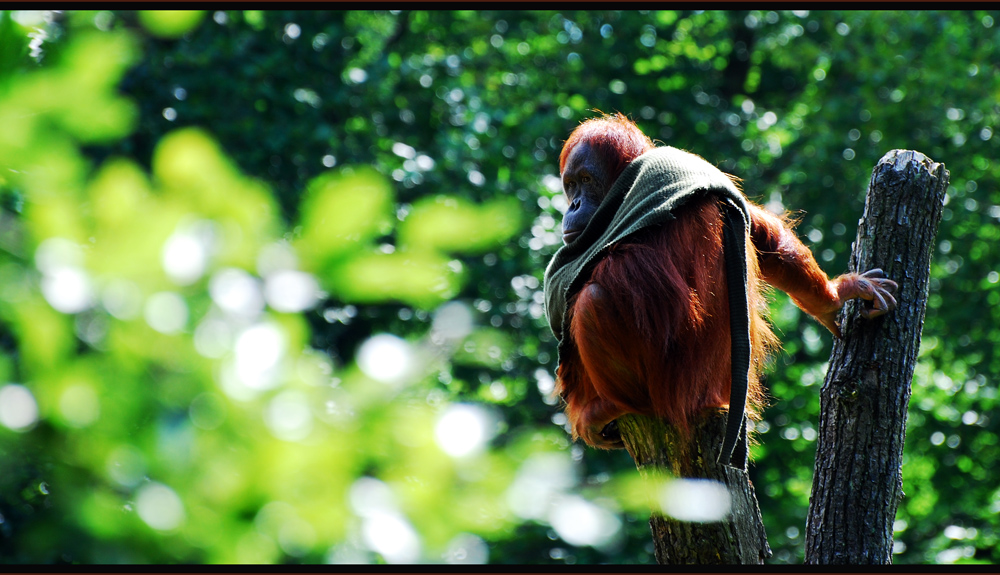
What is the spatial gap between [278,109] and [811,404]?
5.83m

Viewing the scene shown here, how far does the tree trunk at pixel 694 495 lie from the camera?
100 inches

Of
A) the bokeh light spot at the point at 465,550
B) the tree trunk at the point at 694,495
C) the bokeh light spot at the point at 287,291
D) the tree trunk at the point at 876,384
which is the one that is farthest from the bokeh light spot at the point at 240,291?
the tree trunk at the point at 876,384

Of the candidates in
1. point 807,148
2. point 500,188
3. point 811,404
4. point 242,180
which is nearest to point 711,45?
point 807,148

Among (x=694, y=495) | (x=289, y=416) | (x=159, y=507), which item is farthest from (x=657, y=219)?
(x=159, y=507)

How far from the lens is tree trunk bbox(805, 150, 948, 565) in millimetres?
2703

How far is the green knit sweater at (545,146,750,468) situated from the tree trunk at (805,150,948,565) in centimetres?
48

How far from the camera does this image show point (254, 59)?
7.50 metres

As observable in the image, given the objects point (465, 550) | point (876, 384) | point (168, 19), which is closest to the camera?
point (465, 550)

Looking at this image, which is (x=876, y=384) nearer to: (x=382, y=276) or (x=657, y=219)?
(x=657, y=219)

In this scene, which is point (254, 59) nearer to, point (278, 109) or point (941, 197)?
point (278, 109)

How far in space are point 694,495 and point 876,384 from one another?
86cm

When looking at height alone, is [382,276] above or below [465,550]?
above

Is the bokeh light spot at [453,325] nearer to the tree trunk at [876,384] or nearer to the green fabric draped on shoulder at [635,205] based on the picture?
the green fabric draped on shoulder at [635,205]

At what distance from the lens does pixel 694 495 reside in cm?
241
